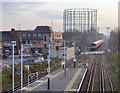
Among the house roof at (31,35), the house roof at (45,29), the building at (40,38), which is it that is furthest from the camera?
the house roof at (45,29)

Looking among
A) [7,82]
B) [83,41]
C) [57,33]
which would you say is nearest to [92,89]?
[7,82]

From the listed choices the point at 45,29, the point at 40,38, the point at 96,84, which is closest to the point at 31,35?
the point at 40,38

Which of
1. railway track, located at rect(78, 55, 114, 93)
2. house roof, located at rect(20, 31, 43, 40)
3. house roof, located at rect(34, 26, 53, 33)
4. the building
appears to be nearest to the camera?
railway track, located at rect(78, 55, 114, 93)

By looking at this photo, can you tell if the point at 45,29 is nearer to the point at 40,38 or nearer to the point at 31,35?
the point at 40,38

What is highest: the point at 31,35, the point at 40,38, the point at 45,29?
the point at 45,29

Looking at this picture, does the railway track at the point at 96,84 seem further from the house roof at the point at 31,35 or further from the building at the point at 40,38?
the house roof at the point at 31,35

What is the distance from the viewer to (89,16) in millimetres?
54688

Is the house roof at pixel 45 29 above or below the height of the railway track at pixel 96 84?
above

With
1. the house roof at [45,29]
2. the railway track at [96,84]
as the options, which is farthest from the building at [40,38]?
the railway track at [96,84]

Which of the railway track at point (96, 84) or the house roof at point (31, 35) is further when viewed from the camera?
the house roof at point (31, 35)

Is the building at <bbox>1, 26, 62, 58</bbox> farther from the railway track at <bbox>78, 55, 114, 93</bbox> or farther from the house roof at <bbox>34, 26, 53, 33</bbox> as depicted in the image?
the railway track at <bbox>78, 55, 114, 93</bbox>

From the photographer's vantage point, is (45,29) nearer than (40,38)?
No

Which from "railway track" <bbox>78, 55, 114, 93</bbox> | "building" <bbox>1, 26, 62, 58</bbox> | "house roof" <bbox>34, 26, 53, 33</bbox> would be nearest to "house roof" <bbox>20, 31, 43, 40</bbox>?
"building" <bbox>1, 26, 62, 58</bbox>

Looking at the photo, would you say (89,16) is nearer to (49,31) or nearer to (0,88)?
(49,31)
